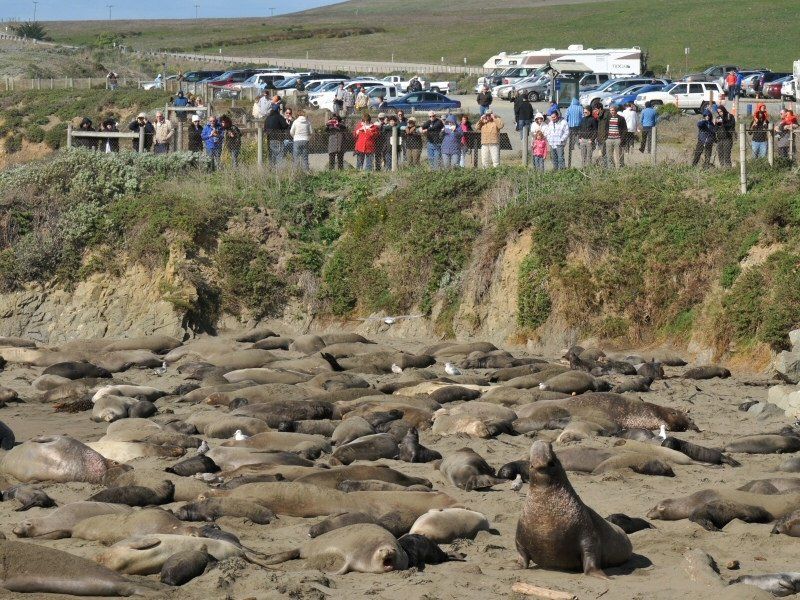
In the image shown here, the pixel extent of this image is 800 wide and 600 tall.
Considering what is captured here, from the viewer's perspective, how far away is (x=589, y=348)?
20.6 meters

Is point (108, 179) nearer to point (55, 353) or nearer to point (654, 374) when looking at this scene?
point (55, 353)

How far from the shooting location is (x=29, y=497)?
11.7 m

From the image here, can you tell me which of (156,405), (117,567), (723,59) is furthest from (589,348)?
(723,59)

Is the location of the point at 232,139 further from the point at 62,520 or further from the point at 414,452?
the point at 62,520

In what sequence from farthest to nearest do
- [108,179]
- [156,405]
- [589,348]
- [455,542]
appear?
[108,179] → [589,348] → [156,405] → [455,542]

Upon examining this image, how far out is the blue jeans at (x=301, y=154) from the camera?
2581cm

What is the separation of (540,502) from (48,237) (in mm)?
18198

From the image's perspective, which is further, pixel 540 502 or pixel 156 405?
pixel 156 405

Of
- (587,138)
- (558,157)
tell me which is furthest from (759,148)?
(558,157)

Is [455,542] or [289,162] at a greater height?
[289,162]

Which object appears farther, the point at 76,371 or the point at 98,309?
the point at 98,309

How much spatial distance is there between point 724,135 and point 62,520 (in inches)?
648

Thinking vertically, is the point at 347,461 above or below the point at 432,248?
below

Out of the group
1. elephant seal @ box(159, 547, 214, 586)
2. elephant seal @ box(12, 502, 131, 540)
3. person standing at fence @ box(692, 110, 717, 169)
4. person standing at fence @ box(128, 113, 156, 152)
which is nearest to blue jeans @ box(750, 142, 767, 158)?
person standing at fence @ box(692, 110, 717, 169)
